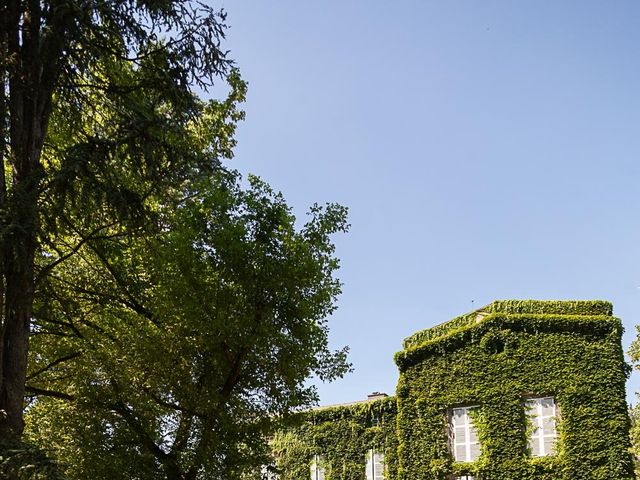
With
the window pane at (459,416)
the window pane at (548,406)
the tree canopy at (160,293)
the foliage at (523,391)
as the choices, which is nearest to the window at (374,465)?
the foliage at (523,391)

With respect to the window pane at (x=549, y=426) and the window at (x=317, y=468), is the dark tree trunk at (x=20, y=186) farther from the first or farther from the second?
the window at (x=317, y=468)

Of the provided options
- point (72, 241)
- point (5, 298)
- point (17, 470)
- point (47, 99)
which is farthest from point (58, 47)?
point (72, 241)

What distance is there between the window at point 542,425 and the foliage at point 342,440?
6.88m

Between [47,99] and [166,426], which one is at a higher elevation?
[47,99]

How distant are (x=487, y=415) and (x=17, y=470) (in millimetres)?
17315

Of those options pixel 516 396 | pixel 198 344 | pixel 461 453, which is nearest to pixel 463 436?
pixel 461 453

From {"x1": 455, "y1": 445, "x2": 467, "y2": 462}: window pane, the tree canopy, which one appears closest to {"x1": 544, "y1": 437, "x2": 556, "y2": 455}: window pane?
{"x1": 455, "y1": 445, "x2": 467, "y2": 462}: window pane

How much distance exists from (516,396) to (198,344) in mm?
12199

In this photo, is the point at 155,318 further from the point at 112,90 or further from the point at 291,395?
the point at 112,90

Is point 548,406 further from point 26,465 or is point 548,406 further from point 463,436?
point 26,465

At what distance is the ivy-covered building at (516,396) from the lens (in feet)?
68.0

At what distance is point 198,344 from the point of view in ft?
45.4

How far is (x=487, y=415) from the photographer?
73.4 feet

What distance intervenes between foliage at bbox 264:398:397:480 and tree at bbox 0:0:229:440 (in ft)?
63.2
